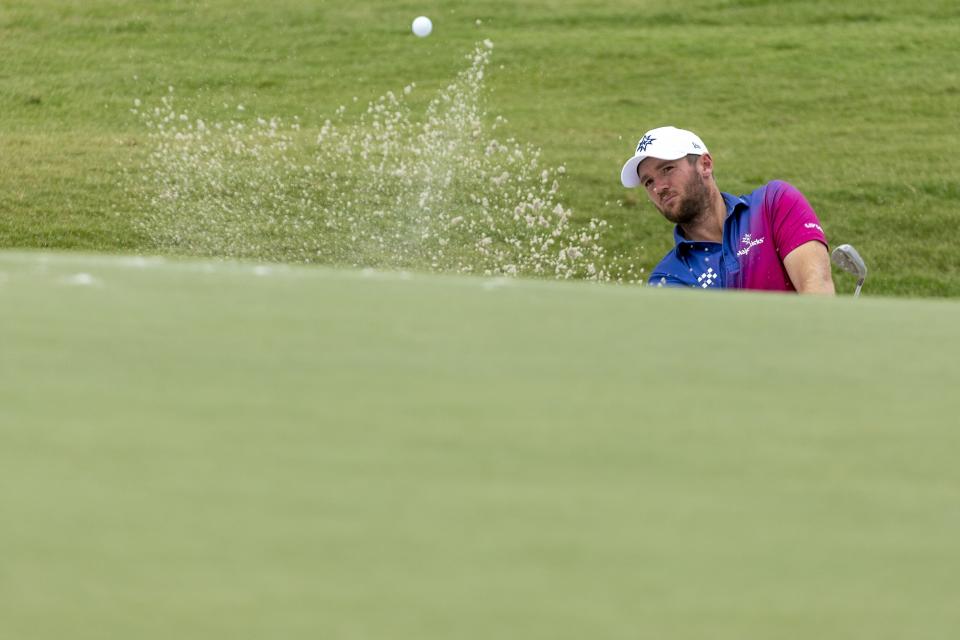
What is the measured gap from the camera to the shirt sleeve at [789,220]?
4.67m

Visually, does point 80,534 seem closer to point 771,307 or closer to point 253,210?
point 771,307

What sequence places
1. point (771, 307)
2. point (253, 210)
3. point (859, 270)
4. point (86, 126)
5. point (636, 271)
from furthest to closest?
point (86, 126) → point (253, 210) → point (636, 271) → point (859, 270) → point (771, 307)

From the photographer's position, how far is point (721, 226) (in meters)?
5.03

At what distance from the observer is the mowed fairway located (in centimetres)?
127

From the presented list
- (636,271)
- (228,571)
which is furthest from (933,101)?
(228,571)

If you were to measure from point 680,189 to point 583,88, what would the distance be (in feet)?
30.6

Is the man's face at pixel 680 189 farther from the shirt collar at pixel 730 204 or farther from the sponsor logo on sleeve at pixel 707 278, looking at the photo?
the sponsor logo on sleeve at pixel 707 278

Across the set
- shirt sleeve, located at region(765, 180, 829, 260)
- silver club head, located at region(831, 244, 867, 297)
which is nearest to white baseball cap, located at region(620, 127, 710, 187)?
shirt sleeve, located at region(765, 180, 829, 260)

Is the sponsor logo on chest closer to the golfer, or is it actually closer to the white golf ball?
the golfer

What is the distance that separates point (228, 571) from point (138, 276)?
1.02 m

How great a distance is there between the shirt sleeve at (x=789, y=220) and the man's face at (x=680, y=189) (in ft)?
0.87

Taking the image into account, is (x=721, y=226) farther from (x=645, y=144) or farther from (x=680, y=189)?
(x=645, y=144)

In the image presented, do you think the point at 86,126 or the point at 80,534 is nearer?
the point at 80,534

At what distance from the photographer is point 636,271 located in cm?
1023
